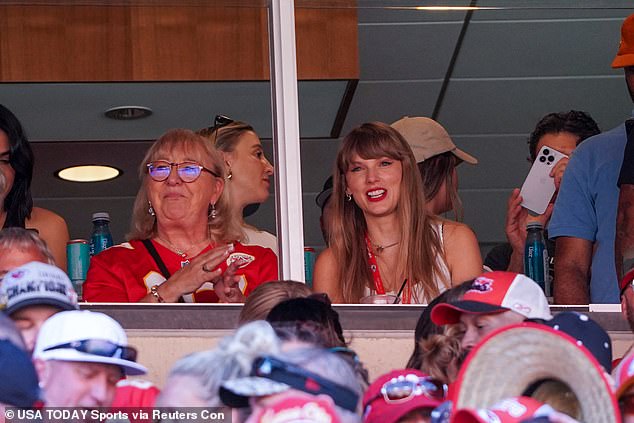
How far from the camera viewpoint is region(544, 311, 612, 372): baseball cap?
343 centimetres

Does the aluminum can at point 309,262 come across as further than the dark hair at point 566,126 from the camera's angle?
No

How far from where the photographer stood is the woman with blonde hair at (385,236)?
480 cm

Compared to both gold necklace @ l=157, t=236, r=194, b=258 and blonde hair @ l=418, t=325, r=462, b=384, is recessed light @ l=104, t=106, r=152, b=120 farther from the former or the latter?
blonde hair @ l=418, t=325, r=462, b=384

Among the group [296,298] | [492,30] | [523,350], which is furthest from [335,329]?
[492,30]

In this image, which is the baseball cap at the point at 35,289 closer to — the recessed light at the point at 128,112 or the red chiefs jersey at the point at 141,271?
the red chiefs jersey at the point at 141,271

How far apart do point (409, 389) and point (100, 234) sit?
2.16 metres

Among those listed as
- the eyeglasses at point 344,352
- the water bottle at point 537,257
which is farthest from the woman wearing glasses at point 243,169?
the eyeglasses at point 344,352

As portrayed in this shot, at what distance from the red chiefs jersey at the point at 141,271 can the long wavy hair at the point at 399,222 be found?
238 mm

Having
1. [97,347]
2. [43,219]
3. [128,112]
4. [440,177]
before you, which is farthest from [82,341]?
[128,112]

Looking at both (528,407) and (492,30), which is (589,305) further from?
(528,407)

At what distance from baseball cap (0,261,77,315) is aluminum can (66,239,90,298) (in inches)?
52.1

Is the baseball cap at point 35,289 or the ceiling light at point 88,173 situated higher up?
the ceiling light at point 88,173

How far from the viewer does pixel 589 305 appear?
480cm

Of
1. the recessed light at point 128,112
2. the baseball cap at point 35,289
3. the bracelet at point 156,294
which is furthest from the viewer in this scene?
the recessed light at point 128,112
